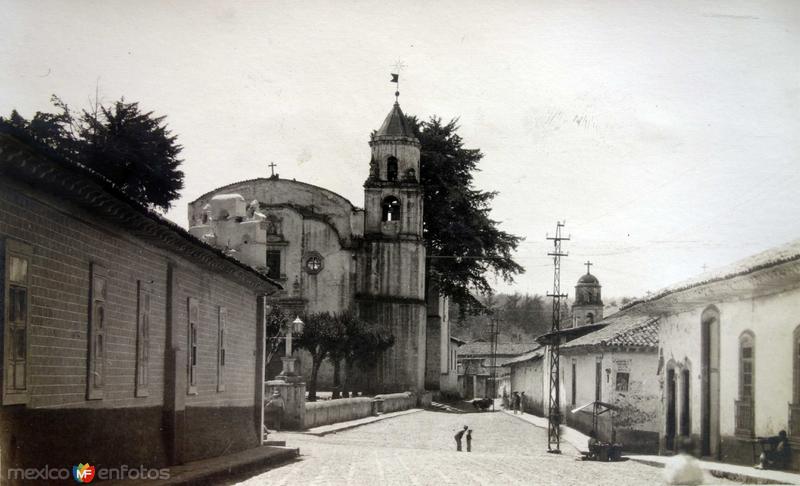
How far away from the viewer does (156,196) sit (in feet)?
123

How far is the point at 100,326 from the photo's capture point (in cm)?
1163

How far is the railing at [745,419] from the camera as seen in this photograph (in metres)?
17.3

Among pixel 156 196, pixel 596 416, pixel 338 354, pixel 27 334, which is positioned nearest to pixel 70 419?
pixel 27 334

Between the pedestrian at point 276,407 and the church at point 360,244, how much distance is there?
2156 centimetres

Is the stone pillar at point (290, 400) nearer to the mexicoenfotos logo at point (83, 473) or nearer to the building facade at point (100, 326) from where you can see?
the building facade at point (100, 326)

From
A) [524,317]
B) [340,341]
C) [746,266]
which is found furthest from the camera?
[524,317]

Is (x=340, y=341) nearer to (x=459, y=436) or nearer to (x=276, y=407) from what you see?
(x=276, y=407)

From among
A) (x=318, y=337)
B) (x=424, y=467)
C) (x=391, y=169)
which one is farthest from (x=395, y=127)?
(x=424, y=467)

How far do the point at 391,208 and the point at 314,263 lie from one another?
15.6 ft

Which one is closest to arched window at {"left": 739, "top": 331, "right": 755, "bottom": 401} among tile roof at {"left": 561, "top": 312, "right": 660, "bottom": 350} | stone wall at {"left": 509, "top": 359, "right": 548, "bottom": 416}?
tile roof at {"left": 561, "top": 312, "right": 660, "bottom": 350}

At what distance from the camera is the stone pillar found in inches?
1155

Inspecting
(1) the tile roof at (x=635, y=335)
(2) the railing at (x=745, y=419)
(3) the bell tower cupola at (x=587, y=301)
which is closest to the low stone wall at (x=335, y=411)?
(1) the tile roof at (x=635, y=335)

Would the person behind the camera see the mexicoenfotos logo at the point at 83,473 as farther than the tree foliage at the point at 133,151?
No

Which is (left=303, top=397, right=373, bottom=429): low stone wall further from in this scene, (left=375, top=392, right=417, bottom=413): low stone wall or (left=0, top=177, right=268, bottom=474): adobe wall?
(left=0, top=177, right=268, bottom=474): adobe wall
